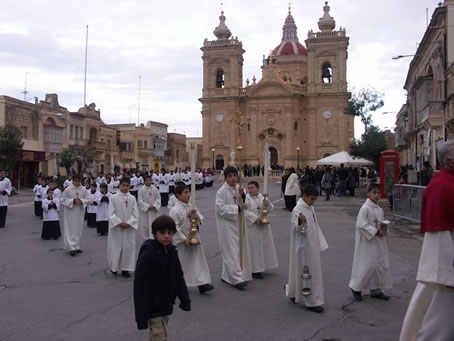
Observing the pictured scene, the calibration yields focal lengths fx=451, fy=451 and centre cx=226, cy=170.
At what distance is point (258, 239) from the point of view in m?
7.67

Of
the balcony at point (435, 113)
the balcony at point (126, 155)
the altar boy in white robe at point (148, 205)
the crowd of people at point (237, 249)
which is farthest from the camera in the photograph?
the balcony at point (126, 155)

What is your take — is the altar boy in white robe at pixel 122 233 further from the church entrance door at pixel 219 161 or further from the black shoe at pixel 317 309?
the church entrance door at pixel 219 161

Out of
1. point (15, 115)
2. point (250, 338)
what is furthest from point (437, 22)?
point (15, 115)

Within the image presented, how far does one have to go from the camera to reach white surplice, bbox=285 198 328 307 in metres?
5.77

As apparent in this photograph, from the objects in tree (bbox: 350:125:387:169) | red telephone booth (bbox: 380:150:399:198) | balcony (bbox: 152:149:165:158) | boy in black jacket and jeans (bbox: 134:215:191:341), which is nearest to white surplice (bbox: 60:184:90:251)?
boy in black jacket and jeans (bbox: 134:215:191:341)

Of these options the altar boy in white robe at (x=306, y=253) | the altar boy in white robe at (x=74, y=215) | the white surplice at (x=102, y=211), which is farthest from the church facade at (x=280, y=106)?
the altar boy in white robe at (x=306, y=253)

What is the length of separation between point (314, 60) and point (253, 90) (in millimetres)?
8152

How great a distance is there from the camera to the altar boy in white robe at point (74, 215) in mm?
9734

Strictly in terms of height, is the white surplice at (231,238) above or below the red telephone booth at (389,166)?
below

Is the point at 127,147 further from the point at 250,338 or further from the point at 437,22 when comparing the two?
the point at 250,338

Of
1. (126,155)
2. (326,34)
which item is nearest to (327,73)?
(326,34)

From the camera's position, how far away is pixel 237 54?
2247 inches

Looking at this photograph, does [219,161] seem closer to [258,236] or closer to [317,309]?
[258,236]

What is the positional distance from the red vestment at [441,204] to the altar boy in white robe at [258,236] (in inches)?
155
